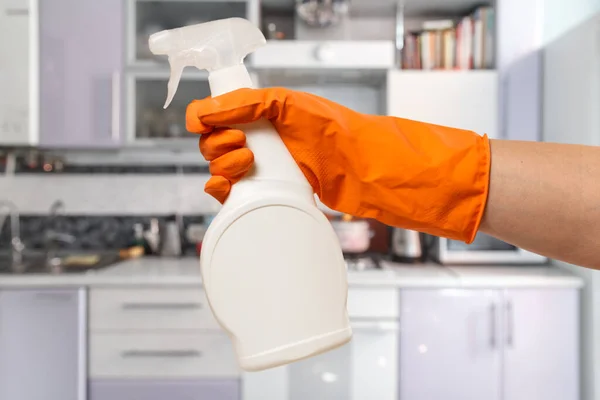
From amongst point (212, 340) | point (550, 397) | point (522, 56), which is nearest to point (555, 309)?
point (550, 397)

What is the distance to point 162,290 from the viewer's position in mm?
2004

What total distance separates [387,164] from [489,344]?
1.56 m

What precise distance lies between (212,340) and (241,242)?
1.48m

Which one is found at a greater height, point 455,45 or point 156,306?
point 455,45

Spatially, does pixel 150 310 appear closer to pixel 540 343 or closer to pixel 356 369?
pixel 356 369

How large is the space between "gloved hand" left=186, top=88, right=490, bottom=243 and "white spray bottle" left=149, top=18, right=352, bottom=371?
0.14 feet


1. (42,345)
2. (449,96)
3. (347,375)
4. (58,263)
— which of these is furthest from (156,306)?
(449,96)

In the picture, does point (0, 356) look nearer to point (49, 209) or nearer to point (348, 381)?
point (49, 209)

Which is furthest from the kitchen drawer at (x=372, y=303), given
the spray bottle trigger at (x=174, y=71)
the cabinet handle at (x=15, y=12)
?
the cabinet handle at (x=15, y=12)

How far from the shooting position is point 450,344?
2.00m

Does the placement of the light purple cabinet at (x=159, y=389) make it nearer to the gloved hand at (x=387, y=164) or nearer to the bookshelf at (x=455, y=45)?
the gloved hand at (x=387, y=164)

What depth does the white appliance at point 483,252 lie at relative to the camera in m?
2.21

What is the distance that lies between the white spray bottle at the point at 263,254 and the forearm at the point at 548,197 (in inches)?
9.7

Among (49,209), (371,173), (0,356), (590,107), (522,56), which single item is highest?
(522,56)
